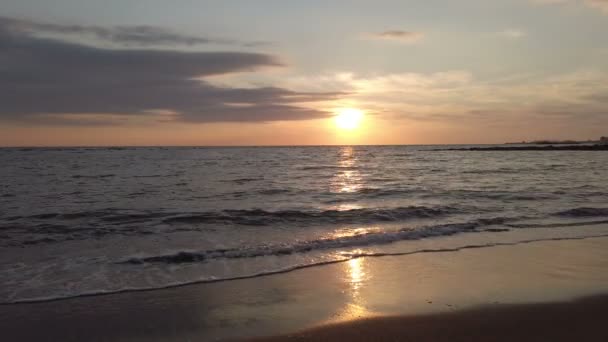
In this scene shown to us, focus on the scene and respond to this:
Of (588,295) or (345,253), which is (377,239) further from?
(588,295)

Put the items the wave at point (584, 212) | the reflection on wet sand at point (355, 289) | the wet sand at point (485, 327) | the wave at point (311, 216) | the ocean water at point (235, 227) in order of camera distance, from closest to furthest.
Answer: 1. the wet sand at point (485, 327)
2. the reflection on wet sand at point (355, 289)
3. the ocean water at point (235, 227)
4. the wave at point (311, 216)
5. the wave at point (584, 212)

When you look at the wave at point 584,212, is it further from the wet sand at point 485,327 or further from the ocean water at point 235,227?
the wet sand at point 485,327

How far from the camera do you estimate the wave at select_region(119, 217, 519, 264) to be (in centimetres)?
939

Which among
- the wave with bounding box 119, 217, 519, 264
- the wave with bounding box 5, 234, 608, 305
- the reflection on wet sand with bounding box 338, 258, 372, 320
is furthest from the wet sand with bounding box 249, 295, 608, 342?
the wave with bounding box 119, 217, 519, 264

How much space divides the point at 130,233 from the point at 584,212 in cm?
1501

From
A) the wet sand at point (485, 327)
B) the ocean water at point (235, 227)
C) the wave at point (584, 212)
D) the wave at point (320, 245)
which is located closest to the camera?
the wet sand at point (485, 327)

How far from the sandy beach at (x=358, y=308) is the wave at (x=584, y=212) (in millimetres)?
7439

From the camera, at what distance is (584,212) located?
15234 millimetres

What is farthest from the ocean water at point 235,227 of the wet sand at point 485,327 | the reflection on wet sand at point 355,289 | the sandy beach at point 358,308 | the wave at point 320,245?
the wet sand at point 485,327

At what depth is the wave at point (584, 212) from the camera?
1498 centimetres

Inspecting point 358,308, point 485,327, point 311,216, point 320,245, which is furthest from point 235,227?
point 485,327

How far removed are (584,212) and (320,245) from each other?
1047cm

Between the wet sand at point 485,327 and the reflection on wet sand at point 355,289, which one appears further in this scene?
the reflection on wet sand at point 355,289

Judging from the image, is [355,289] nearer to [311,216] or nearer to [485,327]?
[485,327]
